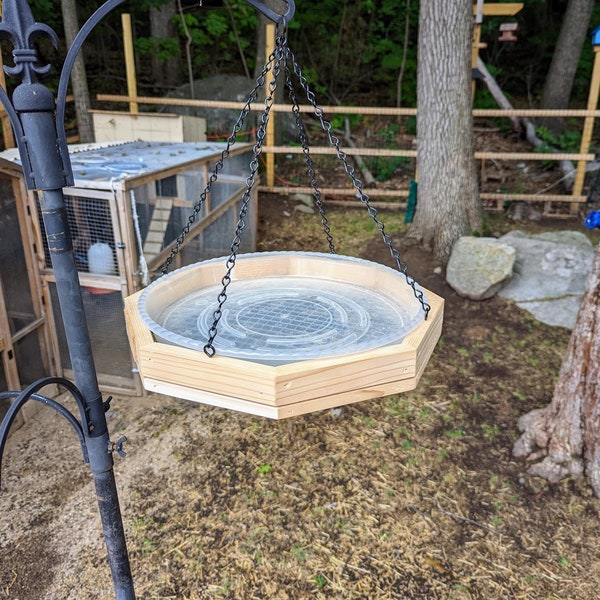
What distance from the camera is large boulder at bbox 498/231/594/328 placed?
15.6 ft

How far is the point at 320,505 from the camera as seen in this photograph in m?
3.04

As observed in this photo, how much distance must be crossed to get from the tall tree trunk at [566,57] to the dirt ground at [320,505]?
6.83 metres

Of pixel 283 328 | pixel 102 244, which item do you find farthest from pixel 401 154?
pixel 283 328

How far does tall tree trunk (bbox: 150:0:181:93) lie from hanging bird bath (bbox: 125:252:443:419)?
326 inches

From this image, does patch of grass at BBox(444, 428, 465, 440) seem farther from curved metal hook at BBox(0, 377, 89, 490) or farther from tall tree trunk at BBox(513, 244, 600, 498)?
curved metal hook at BBox(0, 377, 89, 490)

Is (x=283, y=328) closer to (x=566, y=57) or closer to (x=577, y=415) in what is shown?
(x=577, y=415)

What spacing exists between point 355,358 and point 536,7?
1277 cm

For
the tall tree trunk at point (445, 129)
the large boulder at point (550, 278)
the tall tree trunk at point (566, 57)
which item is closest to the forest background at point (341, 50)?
the tall tree trunk at point (566, 57)

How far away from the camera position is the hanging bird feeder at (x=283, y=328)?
143 cm

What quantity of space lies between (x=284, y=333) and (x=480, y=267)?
361cm

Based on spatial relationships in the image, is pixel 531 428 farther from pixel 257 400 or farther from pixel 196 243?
pixel 196 243

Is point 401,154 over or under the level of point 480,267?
over

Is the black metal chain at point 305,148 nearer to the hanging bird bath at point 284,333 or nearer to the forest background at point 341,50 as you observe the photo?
the hanging bird bath at point 284,333

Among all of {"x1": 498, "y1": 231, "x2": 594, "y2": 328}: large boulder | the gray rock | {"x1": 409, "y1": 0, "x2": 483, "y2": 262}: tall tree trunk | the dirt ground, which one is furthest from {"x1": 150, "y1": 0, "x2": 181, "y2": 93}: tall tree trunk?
the dirt ground
